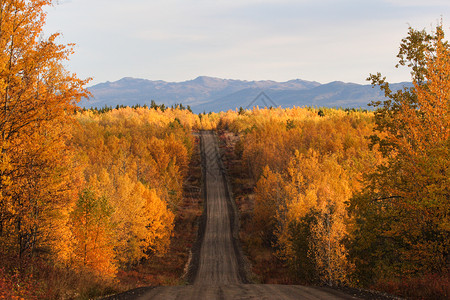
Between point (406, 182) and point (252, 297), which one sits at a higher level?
point (406, 182)

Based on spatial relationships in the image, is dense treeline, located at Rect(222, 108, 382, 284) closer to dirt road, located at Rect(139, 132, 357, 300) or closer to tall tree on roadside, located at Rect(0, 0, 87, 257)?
dirt road, located at Rect(139, 132, 357, 300)

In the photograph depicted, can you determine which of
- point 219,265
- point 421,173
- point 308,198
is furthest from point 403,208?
point 219,265

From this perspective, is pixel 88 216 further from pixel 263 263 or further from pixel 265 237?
pixel 265 237

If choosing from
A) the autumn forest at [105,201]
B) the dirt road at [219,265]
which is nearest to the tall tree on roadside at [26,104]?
the autumn forest at [105,201]

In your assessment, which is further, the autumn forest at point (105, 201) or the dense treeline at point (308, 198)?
the dense treeline at point (308, 198)

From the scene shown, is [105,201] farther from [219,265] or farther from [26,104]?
[219,265]

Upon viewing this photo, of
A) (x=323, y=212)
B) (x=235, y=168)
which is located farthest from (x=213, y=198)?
(x=323, y=212)

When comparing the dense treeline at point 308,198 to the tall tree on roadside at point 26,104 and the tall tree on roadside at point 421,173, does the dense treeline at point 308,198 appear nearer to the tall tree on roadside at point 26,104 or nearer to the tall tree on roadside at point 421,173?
the tall tree on roadside at point 421,173

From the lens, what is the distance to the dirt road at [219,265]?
16234mm

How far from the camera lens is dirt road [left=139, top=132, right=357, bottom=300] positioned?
53.3 ft

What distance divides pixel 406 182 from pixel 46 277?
58.6ft

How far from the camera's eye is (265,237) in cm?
5741

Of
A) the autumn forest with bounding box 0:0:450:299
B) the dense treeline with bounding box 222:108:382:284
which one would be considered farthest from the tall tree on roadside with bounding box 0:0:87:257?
the dense treeline with bounding box 222:108:382:284

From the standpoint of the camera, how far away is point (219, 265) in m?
48.2
